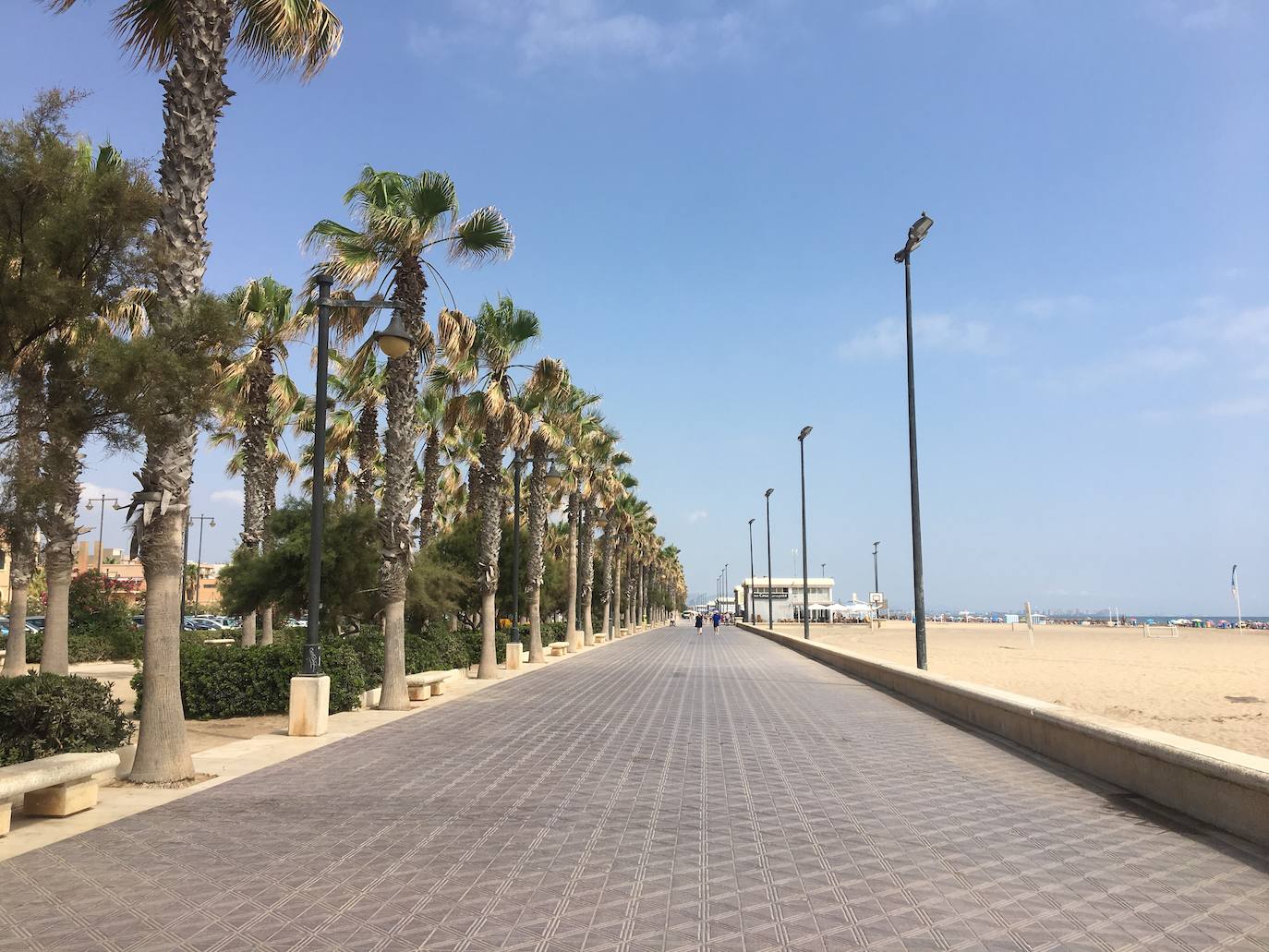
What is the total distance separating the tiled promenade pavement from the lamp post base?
56.4 inches

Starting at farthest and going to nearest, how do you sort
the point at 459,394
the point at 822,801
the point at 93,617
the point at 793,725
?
the point at 93,617, the point at 459,394, the point at 793,725, the point at 822,801

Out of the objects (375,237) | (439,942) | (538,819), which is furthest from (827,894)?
(375,237)

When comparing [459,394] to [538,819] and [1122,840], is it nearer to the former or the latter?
[538,819]

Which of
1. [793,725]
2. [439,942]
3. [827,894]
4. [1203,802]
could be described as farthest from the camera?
[793,725]

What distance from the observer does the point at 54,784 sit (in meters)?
7.34

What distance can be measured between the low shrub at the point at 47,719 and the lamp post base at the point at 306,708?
2.61 m

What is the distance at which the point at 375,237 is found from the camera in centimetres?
1680

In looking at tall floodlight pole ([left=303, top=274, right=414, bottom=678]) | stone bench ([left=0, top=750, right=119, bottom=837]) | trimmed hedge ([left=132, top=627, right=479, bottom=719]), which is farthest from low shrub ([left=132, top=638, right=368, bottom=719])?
stone bench ([left=0, top=750, right=119, bottom=837])

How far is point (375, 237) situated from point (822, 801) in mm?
12988

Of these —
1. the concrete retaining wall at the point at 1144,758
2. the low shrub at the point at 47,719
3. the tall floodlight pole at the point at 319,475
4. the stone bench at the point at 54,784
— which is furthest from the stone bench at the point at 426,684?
the concrete retaining wall at the point at 1144,758

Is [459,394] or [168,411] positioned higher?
[459,394]

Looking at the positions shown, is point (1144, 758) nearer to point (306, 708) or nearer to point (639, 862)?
point (639, 862)

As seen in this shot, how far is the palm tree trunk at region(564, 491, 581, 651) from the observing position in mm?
38188

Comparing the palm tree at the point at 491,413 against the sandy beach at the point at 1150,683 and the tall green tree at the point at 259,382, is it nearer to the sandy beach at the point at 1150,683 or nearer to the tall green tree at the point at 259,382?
the tall green tree at the point at 259,382
